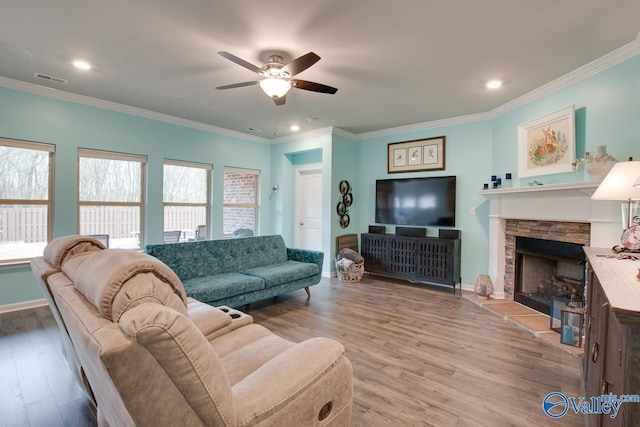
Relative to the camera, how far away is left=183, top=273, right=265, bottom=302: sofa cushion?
289cm

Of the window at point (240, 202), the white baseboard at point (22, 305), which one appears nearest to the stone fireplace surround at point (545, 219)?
the window at point (240, 202)

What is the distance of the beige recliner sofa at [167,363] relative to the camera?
0.73 m

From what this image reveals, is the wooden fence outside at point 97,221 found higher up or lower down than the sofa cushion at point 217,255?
higher up

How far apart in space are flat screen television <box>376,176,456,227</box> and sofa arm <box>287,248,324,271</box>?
1.75m

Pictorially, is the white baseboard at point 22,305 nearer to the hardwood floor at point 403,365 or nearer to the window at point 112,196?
the hardwood floor at point 403,365

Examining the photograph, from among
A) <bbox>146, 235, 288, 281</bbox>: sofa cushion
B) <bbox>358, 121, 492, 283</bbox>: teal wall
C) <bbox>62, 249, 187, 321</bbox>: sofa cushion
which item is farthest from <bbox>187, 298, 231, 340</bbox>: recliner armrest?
<bbox>358, 121, 492, 283</bbox>: teal wall

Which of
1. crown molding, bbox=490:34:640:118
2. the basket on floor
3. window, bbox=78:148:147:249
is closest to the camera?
crown molding, bbox=490:34:640:118

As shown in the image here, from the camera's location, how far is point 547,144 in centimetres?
343

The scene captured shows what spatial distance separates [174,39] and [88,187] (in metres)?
2.71

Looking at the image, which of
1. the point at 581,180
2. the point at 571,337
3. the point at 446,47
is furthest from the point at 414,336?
the point at 446,47

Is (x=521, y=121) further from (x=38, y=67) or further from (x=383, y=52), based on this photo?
(x=38, y=67)

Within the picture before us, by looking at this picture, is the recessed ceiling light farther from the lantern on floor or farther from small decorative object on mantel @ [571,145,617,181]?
the lantern on floor

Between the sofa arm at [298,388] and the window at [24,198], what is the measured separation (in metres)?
4.17

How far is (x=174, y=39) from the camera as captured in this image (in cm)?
254
